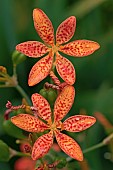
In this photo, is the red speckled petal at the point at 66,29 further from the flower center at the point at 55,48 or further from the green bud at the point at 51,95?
the green bud at the point at 51,95

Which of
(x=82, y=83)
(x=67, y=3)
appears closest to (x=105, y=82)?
(x=82, y=83)

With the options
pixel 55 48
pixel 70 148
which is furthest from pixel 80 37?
pixel 70 148

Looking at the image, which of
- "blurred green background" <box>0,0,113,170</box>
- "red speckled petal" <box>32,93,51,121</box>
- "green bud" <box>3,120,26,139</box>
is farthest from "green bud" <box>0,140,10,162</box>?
"blurred green background" <box>0,0,113,170</box>

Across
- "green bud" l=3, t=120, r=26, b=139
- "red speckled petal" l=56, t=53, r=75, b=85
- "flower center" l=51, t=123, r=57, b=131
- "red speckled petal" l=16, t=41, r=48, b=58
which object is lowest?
"green bud" l=3, t=120, r=26, b=139

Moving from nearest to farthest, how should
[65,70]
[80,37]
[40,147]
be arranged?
[40,147], [65,70], [80,37]

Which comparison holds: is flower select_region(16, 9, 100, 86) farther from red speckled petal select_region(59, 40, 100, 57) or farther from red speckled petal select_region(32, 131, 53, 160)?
red speckled petal select_region(32, 131, 53, 160)

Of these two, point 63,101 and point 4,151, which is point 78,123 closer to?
A: point 63,101

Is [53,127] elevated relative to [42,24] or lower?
lower

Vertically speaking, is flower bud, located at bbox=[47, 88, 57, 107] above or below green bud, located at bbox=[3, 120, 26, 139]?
above
